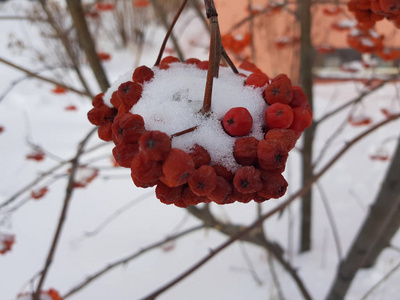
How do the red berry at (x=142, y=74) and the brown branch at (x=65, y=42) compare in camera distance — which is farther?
the brown branch at (x=65, y=42)

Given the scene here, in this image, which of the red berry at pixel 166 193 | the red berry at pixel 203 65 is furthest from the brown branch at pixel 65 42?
the red berry at pixel 166 193

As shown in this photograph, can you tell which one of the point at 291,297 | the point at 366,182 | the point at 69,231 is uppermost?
the point at 69,231

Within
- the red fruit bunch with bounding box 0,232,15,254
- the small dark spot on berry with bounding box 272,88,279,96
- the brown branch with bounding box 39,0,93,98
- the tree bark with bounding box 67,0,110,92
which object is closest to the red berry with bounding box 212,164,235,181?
the small dark spot on berry with bounding box 272,88,279,96

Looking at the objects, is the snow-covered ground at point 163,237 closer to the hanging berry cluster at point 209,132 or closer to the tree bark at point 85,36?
the tree bark at point 85,36

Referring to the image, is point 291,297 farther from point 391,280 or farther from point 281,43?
point 281,43

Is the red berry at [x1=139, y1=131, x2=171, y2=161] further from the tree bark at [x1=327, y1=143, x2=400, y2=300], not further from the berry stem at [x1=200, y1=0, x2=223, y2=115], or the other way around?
the tree bark at [x1=327, y1=143, x2=400, y2=300]

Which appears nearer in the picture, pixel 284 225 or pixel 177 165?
pixel 177 165

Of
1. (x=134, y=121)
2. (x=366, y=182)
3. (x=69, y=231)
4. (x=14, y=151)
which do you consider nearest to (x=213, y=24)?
(x=134, y=121)
